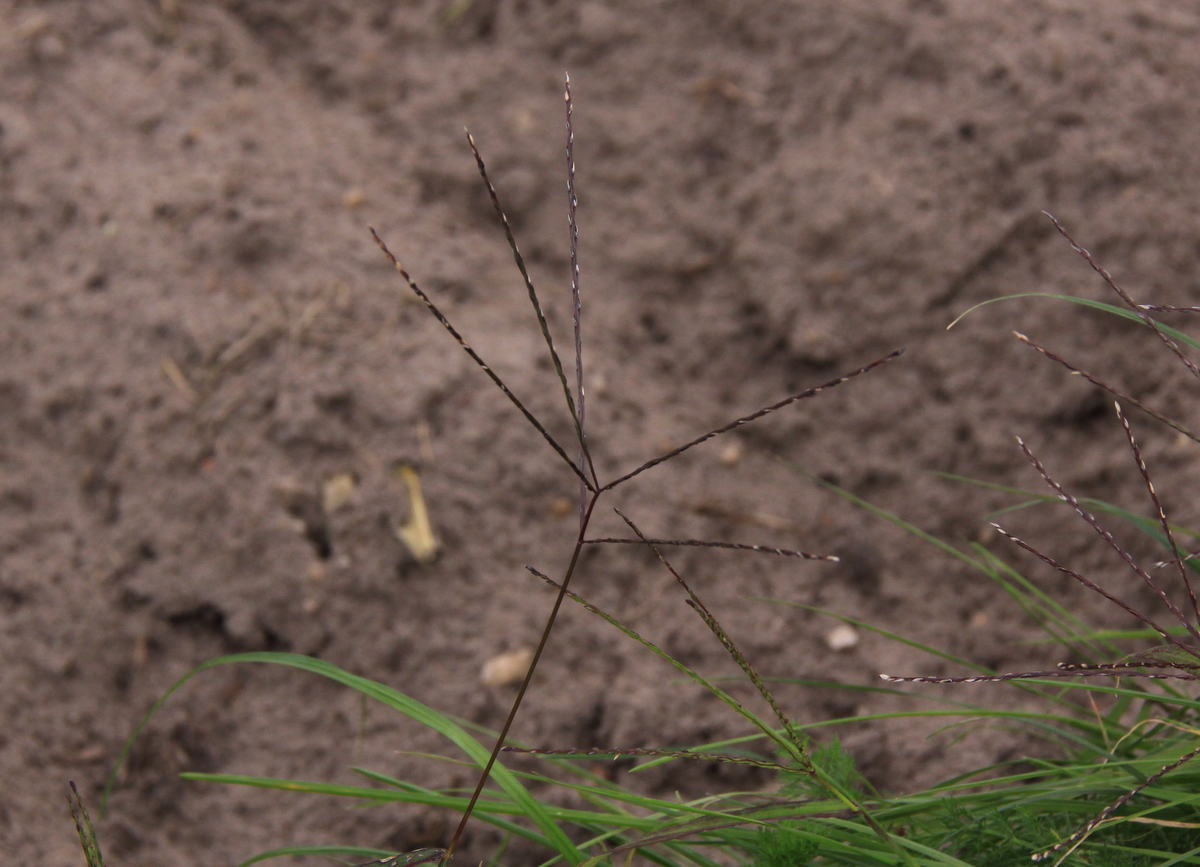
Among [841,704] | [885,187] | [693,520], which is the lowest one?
[841,704]

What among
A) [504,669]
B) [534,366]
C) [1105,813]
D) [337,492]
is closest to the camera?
[1105,813]

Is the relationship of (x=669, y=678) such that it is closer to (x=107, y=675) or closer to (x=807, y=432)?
(x=807, y=432)

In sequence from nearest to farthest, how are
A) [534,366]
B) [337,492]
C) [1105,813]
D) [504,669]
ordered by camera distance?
[1105,813], [504,669], [337,492], [534,366]

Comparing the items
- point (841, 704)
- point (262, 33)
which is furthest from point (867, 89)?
point (262, 33)

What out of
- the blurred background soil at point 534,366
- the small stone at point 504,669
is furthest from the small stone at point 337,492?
the small stone at point 504,669

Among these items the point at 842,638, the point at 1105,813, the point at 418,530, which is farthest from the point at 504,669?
the point at 1105,813

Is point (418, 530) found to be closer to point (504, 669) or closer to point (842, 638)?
point (504, 669)
